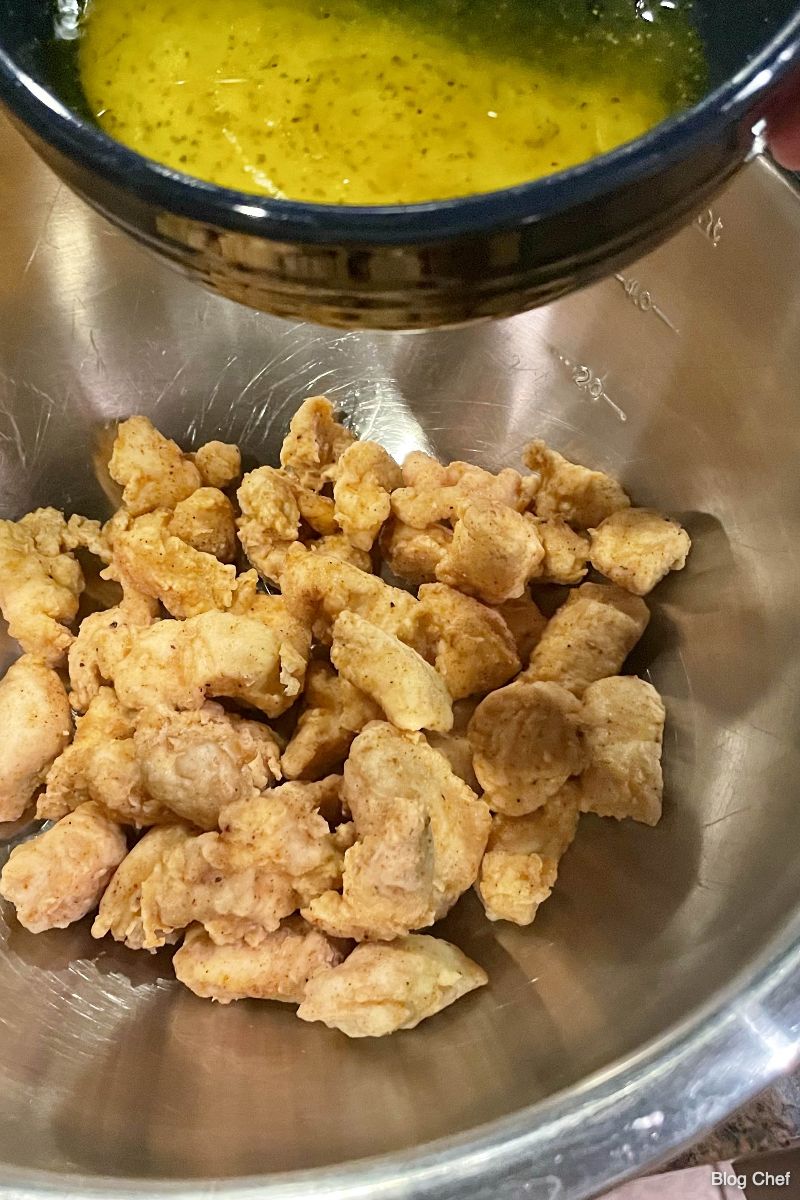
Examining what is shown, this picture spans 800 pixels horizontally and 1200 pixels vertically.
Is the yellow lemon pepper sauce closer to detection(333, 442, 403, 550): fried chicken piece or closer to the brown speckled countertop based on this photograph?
detection(333, 442, 403, 550): fried chicken piece

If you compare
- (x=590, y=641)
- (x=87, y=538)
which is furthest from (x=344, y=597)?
(x=87, y=538)

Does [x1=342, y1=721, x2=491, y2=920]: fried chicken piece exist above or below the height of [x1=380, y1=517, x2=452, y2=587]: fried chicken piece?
below

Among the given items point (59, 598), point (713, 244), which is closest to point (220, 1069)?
point (59, 598)

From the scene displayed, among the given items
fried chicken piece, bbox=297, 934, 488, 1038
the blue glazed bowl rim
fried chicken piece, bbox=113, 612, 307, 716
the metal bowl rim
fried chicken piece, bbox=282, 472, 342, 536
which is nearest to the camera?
the blue glazed bowl rim

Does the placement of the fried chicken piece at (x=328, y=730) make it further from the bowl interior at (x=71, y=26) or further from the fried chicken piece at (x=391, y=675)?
the bowl interior at (x=71, y=26)

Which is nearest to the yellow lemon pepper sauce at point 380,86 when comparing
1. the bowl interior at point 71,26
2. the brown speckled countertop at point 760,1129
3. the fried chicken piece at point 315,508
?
the bowl interior at point 71,26

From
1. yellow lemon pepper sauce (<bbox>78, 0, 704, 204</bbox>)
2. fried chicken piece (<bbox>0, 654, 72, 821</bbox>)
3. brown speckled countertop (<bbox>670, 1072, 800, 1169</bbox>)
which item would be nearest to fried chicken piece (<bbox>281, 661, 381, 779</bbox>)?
fried chicken piece (<bbox>0, 654, 72, 821</bbox>)

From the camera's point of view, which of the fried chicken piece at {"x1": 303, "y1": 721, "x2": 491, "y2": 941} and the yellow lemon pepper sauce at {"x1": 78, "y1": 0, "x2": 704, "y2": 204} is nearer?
the yellow lemon pepper sauce at {"x1": 78, "y1": 0, "x2": 704, "y2": 204}

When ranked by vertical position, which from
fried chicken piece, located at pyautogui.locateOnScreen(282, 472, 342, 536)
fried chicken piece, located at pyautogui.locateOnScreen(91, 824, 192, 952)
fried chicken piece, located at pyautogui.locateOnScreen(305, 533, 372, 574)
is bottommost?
fried chicken piece, located at pyautogui.locateOnScreen(91, 824, 192, 952)
